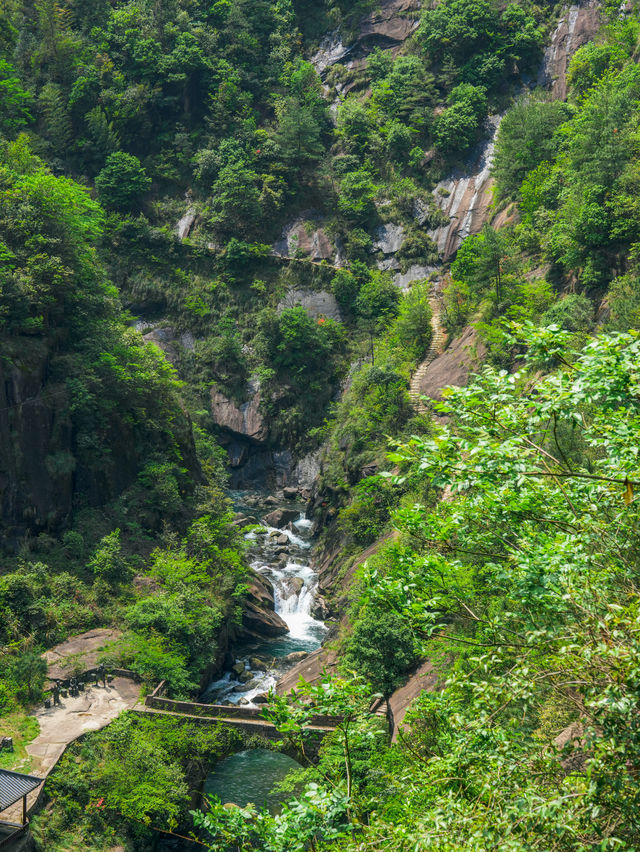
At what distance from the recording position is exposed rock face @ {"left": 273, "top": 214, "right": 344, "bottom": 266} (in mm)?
56188

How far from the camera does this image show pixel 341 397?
52.0 metres

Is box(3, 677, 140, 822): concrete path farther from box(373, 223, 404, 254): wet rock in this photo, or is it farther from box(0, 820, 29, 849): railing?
box(373, 223, 404, 254): wet rock

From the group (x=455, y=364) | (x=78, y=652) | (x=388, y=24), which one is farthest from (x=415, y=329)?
(x=388, y=24)

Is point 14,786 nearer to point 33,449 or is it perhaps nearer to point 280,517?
point 33,449

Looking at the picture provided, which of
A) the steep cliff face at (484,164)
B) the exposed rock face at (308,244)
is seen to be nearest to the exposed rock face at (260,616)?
the exposed rock face at (308,244)

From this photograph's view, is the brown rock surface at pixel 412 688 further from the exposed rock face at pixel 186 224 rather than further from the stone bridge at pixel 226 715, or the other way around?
the exposed rock face at pixel 186 224

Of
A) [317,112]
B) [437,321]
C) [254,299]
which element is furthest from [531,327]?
[317,112]

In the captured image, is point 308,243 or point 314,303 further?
point 308,243

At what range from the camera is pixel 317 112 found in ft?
200

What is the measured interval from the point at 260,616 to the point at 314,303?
2844cm

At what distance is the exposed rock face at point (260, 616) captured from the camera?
3409 centimetres

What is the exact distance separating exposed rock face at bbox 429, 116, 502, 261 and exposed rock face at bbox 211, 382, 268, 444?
740 inches

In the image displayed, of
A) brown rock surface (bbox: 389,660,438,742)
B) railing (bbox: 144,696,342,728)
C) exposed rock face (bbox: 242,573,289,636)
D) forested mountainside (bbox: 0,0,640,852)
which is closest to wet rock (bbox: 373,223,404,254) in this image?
forested mountainside (bbox: 0,0,640,852)

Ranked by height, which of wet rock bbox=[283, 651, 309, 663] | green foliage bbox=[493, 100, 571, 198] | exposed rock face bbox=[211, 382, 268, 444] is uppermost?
green foliage bbox=[493, 100, 571, 198]
